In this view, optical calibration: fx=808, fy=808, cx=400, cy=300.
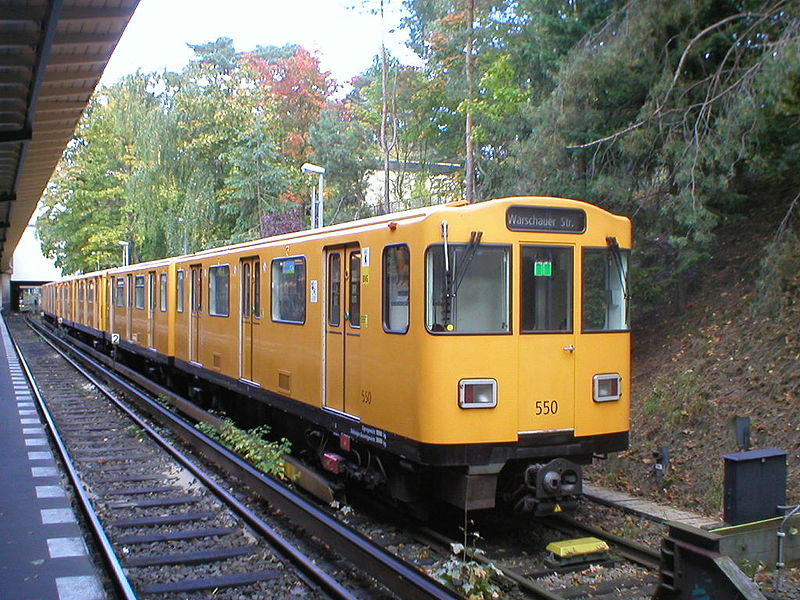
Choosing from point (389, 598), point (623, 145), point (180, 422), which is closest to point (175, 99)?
point (180, 422)

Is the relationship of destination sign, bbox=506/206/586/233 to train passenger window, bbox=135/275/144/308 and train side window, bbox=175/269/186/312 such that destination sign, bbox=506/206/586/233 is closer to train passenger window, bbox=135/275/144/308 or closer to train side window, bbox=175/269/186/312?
train side window, bbox=175/269/186/312

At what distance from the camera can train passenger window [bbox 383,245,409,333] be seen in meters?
6.84

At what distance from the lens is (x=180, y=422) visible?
40.4 feet

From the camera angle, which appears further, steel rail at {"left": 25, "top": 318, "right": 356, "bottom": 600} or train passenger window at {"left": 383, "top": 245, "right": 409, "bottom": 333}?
train passenger window at {"left": 383, "top": 245, "right": 409, "bottom": 333}

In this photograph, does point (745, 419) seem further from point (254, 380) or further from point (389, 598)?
point (254, 380)

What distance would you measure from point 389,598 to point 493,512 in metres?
2.63

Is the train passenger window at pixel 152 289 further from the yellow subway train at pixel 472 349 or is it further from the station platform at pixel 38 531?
the yellow subway train at pixel 472 349

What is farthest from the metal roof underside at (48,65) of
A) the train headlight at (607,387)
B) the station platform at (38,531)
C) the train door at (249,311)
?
the train headlight at (607,387)

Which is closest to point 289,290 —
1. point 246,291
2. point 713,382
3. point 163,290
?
point 246,291

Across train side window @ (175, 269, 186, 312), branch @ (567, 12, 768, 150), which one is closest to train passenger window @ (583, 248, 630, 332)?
branch @ (567, 12, 768, 150)

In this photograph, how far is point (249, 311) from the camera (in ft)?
35.6

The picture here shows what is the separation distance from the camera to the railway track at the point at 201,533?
5867 millimetres

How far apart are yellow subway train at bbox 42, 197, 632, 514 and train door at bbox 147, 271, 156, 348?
9409 mm

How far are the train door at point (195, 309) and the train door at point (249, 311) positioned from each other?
105 inches
